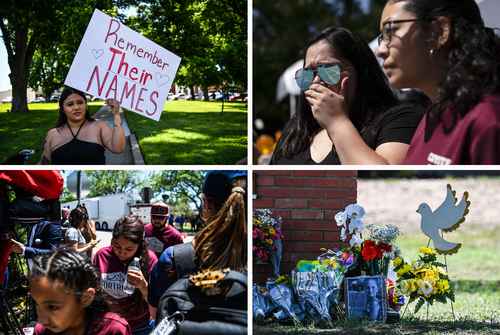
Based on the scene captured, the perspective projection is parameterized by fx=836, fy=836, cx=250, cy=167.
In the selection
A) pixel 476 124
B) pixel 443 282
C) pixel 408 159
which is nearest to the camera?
pixel 476 124

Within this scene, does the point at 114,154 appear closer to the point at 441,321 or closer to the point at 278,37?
the point at 441,321

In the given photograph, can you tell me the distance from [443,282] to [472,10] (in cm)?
117

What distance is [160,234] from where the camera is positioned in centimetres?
361

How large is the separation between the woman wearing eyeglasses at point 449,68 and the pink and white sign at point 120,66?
3.29 feet

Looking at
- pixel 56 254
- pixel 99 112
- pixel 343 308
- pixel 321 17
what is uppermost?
pixel 321 17

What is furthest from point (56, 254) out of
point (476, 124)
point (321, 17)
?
point (321, 17)

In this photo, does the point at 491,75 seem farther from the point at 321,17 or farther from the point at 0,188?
the point at 321,17

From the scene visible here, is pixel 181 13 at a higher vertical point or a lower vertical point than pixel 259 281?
higher

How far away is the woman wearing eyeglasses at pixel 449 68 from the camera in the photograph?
3168 mm

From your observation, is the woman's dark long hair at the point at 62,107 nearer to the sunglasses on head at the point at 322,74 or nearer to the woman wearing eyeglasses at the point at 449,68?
the sunglasses on head at the point at 322,74

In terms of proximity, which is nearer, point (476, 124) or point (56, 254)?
point (476, 124)

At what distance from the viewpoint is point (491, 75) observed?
3.20m

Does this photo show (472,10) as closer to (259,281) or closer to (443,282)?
(443,282)

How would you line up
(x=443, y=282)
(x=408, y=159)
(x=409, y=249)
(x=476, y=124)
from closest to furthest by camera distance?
(x=476, y=124) → (x=408, y=159) → (x=443, y=282) → (x=409, y=249)
